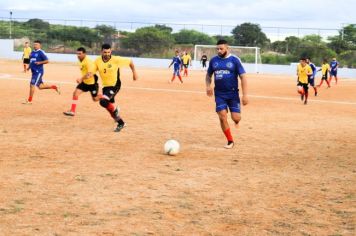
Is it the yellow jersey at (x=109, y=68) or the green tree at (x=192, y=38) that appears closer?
the yellow jersey at (x=109, y=68)

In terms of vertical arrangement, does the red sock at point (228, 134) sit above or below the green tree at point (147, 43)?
below

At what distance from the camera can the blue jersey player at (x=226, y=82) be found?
10445 mm

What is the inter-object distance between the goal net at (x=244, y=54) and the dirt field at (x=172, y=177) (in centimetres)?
4413

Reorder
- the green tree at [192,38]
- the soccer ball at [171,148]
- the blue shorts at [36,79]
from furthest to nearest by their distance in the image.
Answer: the green tree at [192,38] < the blue shorts at [36,79] < the soccer ball at [171,148]

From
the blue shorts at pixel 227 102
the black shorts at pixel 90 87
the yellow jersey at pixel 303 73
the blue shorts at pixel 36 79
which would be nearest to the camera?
the blue shorts at pixel 227 102

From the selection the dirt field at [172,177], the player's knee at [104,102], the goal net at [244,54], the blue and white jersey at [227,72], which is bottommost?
the dirt field at [172,177]

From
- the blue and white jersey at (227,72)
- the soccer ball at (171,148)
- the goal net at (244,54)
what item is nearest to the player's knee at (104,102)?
the blue and white jersey at (227,72)

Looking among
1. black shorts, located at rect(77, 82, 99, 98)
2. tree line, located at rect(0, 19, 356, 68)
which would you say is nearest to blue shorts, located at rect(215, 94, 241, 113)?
black shorts, located at rect(77, 82, 99, 98)

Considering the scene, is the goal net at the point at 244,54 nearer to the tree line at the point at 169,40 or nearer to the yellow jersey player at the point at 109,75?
the tree line at the point at 169,40

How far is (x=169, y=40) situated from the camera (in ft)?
229

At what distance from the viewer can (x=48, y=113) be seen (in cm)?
1536

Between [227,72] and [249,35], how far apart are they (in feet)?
204

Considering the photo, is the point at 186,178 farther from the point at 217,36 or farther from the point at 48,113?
the point at 217,36

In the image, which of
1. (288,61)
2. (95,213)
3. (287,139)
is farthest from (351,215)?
(288,61)
